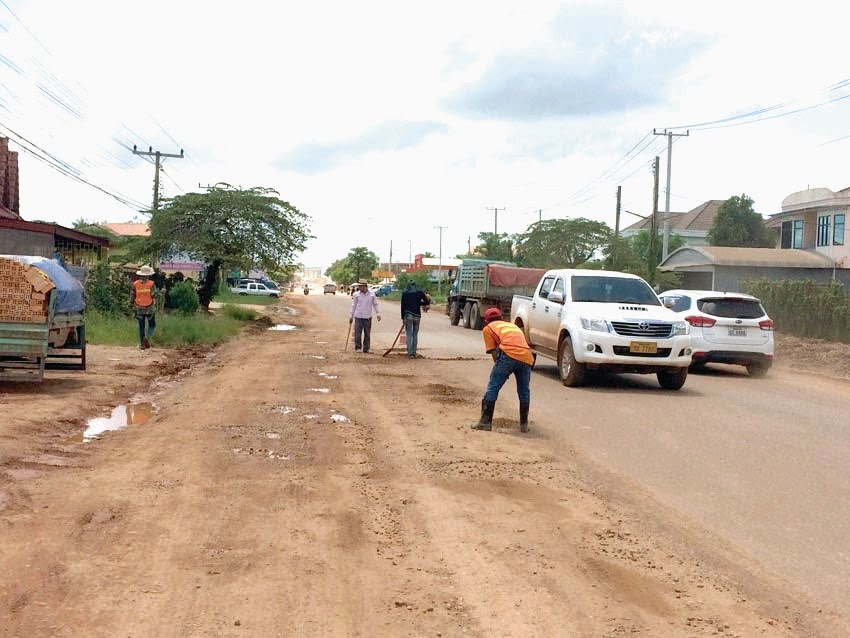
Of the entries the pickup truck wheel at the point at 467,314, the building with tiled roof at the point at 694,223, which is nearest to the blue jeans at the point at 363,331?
the pickup truck wheel at the point at 467,314

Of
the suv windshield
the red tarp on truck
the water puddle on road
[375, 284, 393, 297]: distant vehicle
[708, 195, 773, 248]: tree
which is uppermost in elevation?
[708, 195, 773, 248]: tree

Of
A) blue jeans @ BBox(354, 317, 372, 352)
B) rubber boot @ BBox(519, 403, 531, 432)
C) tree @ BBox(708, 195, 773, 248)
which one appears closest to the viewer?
rubber boot @ BBox(519, 403, 531, 432)

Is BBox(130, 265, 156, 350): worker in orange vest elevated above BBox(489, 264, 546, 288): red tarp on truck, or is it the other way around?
BBox(489, 264, 546, 288): red tarp on truck

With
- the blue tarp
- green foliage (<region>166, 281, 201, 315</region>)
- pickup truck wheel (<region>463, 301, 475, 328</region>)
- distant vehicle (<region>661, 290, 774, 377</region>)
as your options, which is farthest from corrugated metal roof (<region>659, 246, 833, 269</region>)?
the blue tarp

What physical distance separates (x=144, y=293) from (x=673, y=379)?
36.1ft

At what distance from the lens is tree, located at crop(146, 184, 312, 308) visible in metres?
34.0

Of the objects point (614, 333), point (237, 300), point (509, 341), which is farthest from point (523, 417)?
point (237, 300)

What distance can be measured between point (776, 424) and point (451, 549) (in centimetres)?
677

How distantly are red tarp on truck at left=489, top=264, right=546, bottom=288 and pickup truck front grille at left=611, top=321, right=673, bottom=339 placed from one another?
17.1m

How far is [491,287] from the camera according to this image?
3088 cm

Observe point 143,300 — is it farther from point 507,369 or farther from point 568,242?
point 568,242

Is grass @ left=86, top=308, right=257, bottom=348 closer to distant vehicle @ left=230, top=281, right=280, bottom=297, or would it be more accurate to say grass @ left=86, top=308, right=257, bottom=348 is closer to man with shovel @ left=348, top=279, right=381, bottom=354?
man with shovel @ left=348, top=279, right=381, bottom=354

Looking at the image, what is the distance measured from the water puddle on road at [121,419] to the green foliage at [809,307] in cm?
1728

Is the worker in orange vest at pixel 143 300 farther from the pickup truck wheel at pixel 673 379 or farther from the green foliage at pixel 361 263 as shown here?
the green foliage at pixel 361 263
